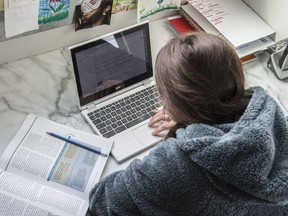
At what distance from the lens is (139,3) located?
4.04 ft

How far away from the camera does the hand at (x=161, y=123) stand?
40.0 inches

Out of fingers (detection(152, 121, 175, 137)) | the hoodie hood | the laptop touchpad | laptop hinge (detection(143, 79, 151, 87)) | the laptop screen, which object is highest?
the hoodie hood

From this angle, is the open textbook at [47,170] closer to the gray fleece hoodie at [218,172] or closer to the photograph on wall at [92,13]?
the gray fleece hoodie at [218,172]

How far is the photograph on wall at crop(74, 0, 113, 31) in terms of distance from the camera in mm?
1123

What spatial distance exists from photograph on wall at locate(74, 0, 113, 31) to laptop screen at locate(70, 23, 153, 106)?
0.16 m

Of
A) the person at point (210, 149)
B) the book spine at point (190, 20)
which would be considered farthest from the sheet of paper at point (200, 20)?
the person at point (210, 149)

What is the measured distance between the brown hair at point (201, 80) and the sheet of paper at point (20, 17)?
1.45 feet

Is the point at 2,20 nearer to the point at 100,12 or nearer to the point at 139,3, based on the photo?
the point at 100,12

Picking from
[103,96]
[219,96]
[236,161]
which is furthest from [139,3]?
[236,161]

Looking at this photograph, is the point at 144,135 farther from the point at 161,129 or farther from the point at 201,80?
the point at 201,80

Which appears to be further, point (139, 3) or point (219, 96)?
point (139, 3)

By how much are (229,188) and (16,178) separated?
46 cm

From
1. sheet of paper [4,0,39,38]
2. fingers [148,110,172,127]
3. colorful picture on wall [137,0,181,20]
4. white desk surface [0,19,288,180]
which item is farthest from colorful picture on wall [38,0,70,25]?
fingers [148,110,172,127]

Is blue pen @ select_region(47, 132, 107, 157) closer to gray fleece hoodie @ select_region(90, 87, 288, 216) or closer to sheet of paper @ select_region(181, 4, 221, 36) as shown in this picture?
gray fleece hoodie @ select_region(90, 87, 288, 216)
